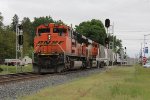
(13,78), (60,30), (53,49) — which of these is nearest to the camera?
(13,78)

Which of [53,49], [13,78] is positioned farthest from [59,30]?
[13,78]

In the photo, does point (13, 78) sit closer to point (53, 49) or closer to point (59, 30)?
point (53, 49)

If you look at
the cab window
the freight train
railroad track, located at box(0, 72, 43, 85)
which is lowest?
railroad track, located at box(0, 72, 43, 85)

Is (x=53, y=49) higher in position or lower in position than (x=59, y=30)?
lower

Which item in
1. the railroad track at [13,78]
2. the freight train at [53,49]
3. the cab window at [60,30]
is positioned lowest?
the railroad track at [13,78]

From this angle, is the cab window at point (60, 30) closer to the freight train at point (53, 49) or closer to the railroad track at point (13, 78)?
the freight train at point (53, 49)

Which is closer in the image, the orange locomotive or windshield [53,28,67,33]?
the orange locomotive

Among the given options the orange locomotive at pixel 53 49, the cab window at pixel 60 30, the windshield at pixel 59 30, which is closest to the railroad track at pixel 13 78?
the orange locomotive at pixel 53 49

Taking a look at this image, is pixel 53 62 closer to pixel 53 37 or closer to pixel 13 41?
pixel 53 37

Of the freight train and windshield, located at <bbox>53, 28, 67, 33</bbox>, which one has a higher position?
windshield, located at <bbox>53, 28, 67, 33</bbox>

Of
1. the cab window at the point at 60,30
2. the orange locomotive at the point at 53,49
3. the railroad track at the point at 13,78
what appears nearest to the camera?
the railroad track at the point at 13,78

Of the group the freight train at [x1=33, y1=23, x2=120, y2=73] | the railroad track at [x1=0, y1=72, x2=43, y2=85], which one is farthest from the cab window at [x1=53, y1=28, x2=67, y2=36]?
the railroad track at [x1=0, y1=72, x2=43, y2=85]

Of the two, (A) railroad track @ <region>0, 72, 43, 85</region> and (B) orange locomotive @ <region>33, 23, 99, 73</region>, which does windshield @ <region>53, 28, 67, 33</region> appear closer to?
(B) orange locomotive @ <region>33, 23, 99, 73</region>

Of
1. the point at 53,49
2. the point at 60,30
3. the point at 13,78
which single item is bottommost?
the point at 13,78
